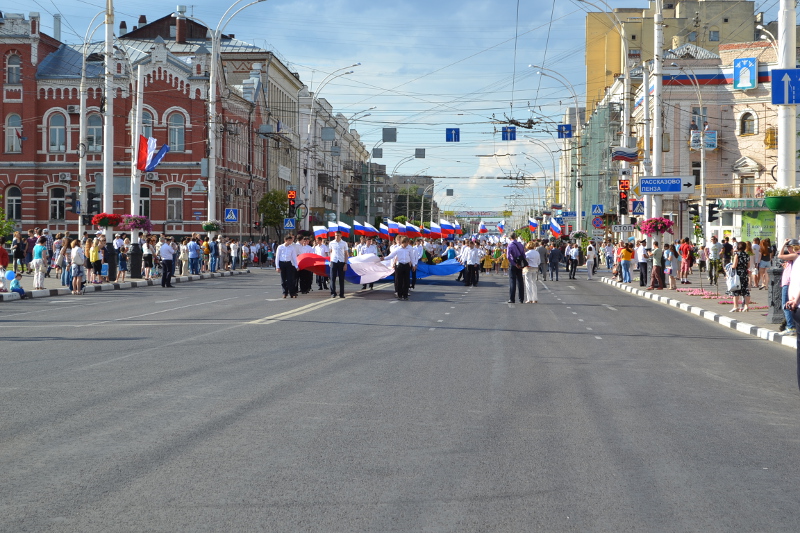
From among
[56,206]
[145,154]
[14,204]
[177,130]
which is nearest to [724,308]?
[145,154]

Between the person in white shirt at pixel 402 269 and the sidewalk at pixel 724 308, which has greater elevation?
the person in white shirt at pixel 402 269

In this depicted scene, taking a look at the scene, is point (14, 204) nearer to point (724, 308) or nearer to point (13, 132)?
point (13, 132)

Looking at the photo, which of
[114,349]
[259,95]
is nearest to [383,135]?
Answer: [259,95]

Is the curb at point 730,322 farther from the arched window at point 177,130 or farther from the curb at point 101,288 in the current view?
the arched window at point 177,130

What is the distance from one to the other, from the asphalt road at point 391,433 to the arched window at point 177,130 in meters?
47.4

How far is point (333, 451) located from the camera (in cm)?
680

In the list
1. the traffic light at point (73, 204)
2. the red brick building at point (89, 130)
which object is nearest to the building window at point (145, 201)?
the red brick building at point (89, 130)

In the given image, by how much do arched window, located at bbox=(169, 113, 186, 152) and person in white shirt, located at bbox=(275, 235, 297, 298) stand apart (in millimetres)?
38019

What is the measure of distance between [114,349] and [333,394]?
5015 mm

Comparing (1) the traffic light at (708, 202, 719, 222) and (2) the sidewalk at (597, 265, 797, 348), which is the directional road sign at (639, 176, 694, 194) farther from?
(1) the traffic light at (708, 202, 719, 222)

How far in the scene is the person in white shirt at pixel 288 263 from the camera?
25203 mm

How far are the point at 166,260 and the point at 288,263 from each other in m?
10.3

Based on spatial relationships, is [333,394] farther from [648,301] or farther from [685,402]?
[648,301]

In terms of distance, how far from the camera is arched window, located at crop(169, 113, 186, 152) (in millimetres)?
61438
